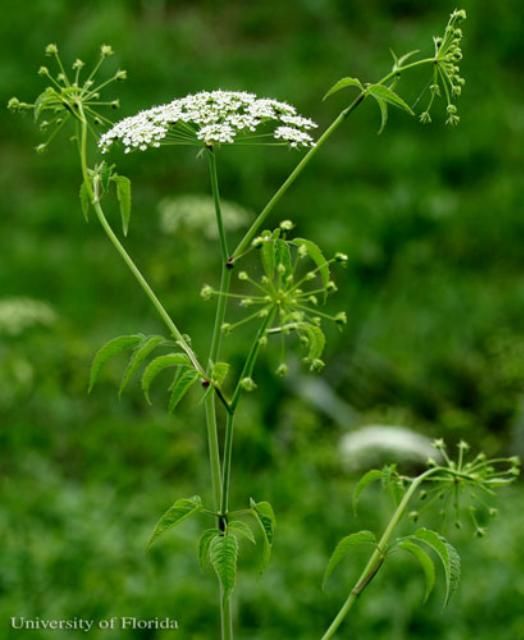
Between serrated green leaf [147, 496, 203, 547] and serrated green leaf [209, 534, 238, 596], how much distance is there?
0.06 metres

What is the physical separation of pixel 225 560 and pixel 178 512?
11 centimetres

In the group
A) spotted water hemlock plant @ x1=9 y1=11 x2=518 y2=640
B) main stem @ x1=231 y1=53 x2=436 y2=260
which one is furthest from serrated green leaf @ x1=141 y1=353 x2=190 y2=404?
main stem @ x1=231 y1=53 x2=436 y2=260

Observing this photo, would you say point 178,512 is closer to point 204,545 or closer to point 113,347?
point 204,545

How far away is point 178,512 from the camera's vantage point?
1827mm

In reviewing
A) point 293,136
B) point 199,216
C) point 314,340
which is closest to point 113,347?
point 314,340

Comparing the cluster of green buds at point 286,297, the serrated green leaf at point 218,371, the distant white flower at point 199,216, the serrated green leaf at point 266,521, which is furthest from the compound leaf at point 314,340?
the distant white flower at point 199,216

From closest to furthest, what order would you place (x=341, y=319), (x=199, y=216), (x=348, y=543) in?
(x=341, y=319)
(x=348, y=543)
(x=199, y=216)

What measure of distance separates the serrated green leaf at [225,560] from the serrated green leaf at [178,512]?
6 cm

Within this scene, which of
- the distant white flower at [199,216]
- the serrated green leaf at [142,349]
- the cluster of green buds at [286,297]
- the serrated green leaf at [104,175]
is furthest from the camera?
the distant white flower at [199,216]

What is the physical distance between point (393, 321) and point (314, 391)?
3.77 ft

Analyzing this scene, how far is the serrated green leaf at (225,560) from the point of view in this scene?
175cm

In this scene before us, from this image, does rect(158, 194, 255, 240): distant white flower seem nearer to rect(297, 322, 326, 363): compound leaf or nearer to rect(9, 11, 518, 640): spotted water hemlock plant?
rect(9, 11, 518, 640): spotted water hemlock plant

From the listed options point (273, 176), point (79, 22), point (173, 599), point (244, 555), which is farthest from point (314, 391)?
point (79, 22)

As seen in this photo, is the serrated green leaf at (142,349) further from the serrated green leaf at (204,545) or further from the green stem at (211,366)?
the serrated green leaf at (204,545)
